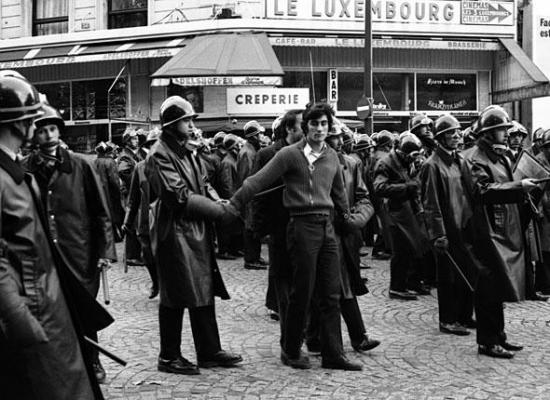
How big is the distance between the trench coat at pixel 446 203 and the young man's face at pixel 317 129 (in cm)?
144

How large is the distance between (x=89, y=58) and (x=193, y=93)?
279 centimetres

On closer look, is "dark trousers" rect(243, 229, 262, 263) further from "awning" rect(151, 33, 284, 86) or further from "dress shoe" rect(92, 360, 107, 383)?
"awning" rect(151, 33, 284, 86)

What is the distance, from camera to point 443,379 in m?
6.34

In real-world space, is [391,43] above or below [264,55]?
above

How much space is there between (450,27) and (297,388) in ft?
57.0

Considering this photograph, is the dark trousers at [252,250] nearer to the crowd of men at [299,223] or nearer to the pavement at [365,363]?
the pavement at [365,363]

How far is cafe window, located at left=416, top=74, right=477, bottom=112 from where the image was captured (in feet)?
73.9

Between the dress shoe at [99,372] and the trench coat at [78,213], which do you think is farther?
the dress shoe at [99,372]

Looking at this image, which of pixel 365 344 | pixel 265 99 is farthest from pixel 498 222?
pixel 265 99

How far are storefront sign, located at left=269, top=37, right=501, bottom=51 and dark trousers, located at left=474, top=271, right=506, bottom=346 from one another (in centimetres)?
1441

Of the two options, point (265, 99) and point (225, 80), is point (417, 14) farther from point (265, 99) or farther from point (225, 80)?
point (225, 80)

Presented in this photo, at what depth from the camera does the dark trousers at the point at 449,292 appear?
7762mm

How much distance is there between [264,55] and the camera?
19188 millimetres

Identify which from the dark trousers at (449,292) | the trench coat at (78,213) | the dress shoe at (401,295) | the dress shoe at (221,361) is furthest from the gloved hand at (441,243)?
the trench coat at (78,213)
